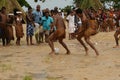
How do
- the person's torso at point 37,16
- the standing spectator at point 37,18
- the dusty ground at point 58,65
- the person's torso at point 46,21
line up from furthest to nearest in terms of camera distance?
1. the person's torso at point 37,16
2. the standing spectator at point 37,18
3. the person's torso at point 46,21
4. the dusty ground at point 58,65

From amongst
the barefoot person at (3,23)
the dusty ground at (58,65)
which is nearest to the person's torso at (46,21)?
the dusty ground at (58,65)

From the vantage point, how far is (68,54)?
14195 millimetres

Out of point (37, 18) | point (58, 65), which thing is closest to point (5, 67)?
point (58, 65)

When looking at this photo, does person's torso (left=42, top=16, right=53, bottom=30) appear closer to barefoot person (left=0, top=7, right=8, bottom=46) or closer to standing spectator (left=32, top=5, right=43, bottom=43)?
standing spectator (left=32, top=5, right=43, bottom=43)

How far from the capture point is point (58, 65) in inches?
463

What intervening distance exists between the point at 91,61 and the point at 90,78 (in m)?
2.90

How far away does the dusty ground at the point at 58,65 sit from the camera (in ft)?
32.8

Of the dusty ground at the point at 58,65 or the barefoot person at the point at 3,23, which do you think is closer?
the dusty ground at the point at 58,65

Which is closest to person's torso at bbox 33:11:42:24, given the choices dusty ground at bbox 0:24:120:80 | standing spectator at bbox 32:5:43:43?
standing spectator at bbox 32:5:43:43

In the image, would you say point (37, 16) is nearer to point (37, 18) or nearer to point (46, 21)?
point (37, 18)

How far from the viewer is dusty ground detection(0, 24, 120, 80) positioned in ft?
32.8

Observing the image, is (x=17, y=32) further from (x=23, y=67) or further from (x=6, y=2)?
(x=23, y=67)

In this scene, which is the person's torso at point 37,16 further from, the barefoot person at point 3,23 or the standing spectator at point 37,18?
the barefoot person at point 3,23

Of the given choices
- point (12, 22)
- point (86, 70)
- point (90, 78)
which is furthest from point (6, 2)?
Result: point (90, 78)
